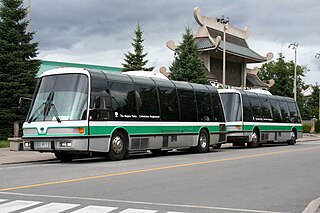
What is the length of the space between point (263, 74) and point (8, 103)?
3257 inches

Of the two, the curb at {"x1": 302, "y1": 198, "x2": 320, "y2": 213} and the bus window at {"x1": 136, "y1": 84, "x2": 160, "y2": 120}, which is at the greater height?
the bus window at {"x1": 136, "y1": 84, "x2": 160, "y2": 120}

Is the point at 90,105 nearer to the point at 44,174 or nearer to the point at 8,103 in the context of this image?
the point at 44,174

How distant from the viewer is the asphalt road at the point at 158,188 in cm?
847

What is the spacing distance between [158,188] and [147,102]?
29.1 ft

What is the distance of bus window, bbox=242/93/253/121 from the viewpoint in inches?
1077

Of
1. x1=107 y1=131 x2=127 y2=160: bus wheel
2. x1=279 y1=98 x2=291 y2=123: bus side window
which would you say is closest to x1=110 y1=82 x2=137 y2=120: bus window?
x1=107 y1=131 x2=127 y2=160: bus wheel

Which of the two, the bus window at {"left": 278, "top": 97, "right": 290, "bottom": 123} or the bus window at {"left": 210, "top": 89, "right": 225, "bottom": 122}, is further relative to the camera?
the bus window at {"left": 278, "top": 97, "right": 290, "bottom": 123}

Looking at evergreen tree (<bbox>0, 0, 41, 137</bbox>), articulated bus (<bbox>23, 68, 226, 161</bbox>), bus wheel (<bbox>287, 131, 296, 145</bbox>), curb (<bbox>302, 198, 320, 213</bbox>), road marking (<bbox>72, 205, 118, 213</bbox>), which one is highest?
evergreen tree (<bbox>0, 0, 41, 137</bbox>)

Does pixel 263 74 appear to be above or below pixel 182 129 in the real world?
above

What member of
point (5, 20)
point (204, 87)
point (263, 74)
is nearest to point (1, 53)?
point (5, 20)

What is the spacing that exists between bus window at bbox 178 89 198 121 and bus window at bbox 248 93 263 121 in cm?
694

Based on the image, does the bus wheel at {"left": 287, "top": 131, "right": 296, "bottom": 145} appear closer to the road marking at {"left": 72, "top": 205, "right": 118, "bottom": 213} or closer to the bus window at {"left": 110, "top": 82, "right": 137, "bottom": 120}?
the bus window at {"left": 110, "top": 82, "right": 137, "bottom": 120}

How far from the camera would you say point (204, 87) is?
23.8 metres

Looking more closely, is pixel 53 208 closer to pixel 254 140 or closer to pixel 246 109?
pixel 246 109
